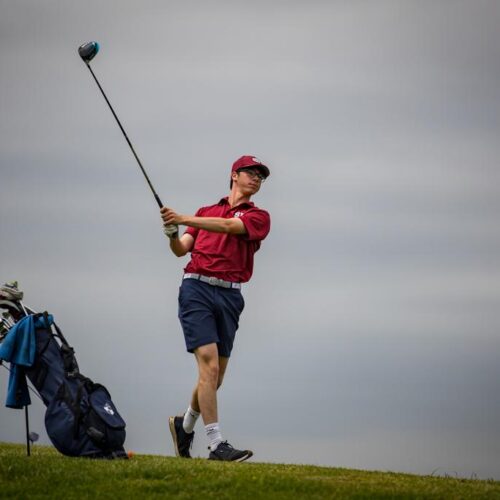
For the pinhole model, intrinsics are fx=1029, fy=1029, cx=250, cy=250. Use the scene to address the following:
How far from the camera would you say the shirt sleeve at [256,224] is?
11.3 metres

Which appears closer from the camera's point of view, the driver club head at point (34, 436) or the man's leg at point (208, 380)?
the man's leg at point (208, 380)

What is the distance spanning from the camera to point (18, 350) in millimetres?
11117

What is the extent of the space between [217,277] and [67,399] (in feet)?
6.84

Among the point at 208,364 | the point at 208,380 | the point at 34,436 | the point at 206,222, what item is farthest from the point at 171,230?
the point at 34,436

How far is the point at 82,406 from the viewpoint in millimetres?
11055

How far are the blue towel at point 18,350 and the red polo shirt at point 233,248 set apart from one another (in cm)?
185

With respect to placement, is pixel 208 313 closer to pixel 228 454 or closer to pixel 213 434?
pixel 213 434

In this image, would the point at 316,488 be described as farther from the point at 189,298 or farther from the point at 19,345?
the point at 19,345

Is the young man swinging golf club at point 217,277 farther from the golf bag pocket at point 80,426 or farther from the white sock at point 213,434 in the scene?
the golf bag pocket at point 80,426

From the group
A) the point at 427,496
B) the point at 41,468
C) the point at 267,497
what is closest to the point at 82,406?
the point at 41,468

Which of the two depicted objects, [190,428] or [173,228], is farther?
[190,428]

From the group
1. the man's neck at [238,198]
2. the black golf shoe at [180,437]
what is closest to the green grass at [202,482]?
the black golf shoe at [180,437]

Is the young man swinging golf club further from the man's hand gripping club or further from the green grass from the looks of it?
the green grass

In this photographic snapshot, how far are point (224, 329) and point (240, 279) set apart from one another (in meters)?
0.59
